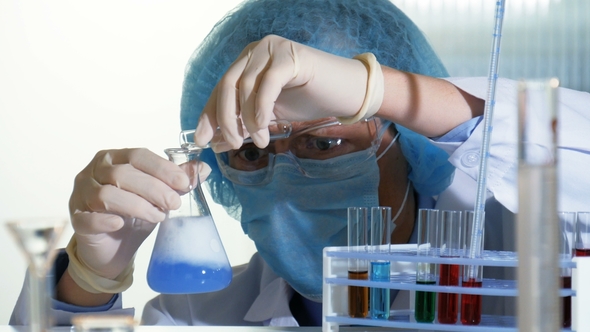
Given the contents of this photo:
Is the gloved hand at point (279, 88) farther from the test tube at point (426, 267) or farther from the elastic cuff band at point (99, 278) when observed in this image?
the elastic cuff band at point (99, 278)

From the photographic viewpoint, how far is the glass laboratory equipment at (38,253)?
515mm

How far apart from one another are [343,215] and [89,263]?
59 cm

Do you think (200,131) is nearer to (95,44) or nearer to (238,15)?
(238,15)

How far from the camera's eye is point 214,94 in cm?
104

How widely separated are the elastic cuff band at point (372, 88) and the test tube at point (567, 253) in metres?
0.36

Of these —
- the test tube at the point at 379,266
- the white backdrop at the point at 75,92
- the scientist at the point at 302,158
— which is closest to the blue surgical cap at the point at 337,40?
the scientist at the point at 302,158

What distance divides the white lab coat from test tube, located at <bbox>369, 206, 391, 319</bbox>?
0.21 metres

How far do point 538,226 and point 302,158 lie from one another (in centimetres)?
111

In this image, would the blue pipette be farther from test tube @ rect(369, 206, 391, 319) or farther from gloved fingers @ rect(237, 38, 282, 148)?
gloved fingers @ rect(237, 38, 282, 148)

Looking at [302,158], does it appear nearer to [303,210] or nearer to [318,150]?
[318,150]

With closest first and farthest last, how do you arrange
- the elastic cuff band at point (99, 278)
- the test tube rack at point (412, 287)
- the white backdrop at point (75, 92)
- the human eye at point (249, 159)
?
the test tube rack at point (412, 287) < the elastic cuff band at point (99, 278) < the human eye at point (249, 159) < the white backdrop at point (75, 92)

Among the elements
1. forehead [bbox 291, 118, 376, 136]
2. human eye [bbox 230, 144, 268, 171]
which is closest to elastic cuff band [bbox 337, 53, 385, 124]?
forehead [bbox 291, 118, 376, 136]

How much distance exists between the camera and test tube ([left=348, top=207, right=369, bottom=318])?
89 centimetres

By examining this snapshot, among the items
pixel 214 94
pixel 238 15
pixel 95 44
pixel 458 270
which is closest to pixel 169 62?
pixel 95 44
